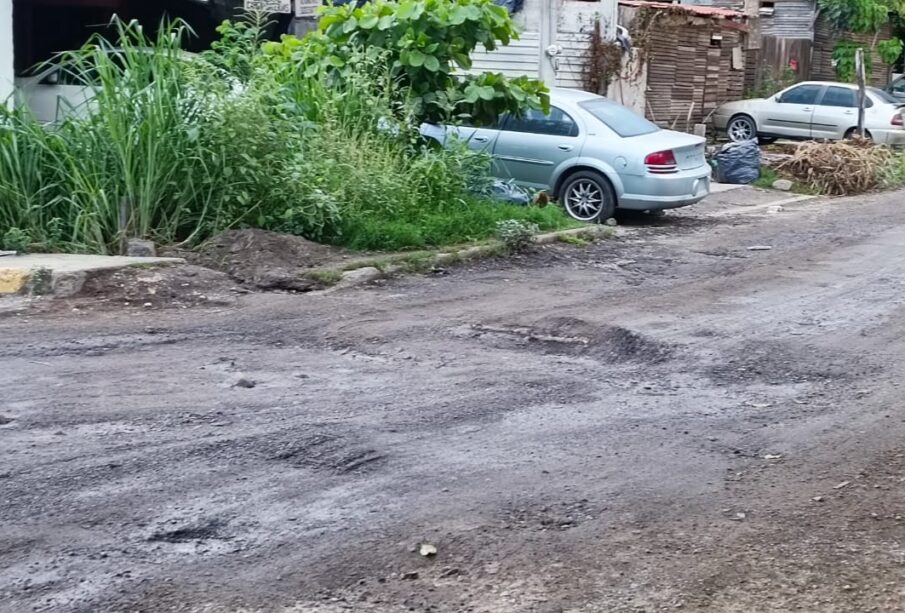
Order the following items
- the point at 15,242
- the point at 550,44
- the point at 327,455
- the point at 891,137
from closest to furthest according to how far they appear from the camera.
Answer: the point at 327,455 < the point at 15,242 < the point at 550,44 < the point at 891,137

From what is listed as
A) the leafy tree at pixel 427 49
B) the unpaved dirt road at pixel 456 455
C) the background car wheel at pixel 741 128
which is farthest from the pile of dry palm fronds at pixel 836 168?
the unpaved dirt road at pixel 456 455

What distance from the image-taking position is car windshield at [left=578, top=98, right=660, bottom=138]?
14.7 meters

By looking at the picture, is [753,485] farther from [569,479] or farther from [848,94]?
[848,94]

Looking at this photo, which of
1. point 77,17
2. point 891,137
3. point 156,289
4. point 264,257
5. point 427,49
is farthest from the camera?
point 891,137

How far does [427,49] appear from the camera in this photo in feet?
42.3

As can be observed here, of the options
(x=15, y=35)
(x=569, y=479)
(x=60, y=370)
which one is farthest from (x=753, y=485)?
(x=15, y=35)

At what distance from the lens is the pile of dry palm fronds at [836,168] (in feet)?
64.2

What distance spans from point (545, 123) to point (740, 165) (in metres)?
6.23

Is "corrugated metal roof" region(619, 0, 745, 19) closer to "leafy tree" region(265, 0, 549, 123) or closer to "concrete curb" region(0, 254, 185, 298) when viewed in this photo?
"leafy tree" region(265, 0, 549, 123)

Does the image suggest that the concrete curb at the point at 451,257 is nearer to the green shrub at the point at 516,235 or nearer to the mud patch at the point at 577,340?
the green shrub at the point at 516,235

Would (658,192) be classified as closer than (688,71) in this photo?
Yes

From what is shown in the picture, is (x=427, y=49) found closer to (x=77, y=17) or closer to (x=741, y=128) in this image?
(x=77, y=17)

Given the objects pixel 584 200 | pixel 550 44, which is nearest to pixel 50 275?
pixel 584 200

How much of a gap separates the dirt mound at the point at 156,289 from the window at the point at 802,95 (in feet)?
58.6
